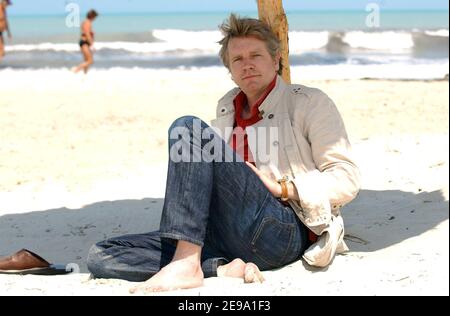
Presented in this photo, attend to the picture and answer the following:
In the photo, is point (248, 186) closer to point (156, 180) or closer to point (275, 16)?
point (275, 16)

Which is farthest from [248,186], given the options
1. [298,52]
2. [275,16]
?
[298,52]

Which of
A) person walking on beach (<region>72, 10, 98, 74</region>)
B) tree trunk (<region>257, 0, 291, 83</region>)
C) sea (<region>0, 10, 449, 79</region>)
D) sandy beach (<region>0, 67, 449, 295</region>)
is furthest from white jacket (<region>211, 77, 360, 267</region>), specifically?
person walking on beach (<region>72, 10, 98, 74</region>)

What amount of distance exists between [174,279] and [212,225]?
335 millimetres

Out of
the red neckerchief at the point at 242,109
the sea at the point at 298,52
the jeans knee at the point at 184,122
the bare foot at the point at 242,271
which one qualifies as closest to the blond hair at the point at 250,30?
the red neckerchief at the point at 242,109

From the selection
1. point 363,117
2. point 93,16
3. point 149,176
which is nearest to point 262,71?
point 149,176

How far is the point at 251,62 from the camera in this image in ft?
11.4

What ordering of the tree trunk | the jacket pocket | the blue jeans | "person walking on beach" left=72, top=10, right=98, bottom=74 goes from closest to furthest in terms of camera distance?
the blue jeans < the jacket pocket < the tree trunk < "person walking on beach" left=72, top=10, right=98, bottom=74

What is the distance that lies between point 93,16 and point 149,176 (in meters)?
10.7

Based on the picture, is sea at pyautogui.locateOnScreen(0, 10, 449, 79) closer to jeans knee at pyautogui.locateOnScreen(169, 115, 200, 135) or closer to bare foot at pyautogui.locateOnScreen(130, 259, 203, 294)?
jeans knee at pyautogui.locateOnScreen(169, 115, 200, 135)

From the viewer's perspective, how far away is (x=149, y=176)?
6426mm

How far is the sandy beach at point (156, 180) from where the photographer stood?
10.9 ft

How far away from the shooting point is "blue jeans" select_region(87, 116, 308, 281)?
311cm

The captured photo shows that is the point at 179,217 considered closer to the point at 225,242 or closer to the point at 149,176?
the point at 225,242

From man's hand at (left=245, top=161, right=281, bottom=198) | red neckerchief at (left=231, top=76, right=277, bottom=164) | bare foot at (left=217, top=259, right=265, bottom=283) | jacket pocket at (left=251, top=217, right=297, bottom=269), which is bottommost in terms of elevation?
bare foot at (left=217, top=259, right=265, bottom=283)
